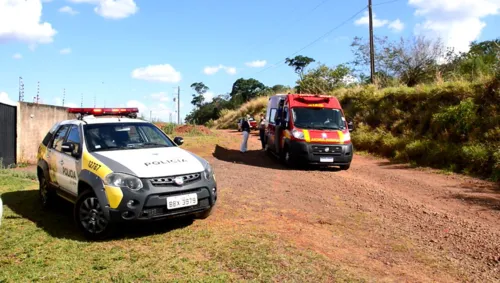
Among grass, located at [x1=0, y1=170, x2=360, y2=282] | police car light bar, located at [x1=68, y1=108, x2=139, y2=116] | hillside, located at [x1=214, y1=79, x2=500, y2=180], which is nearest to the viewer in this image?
grass, located at [x1=0, y1=170, x2=360, y2=282]

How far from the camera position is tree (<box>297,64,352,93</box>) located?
3572 cm

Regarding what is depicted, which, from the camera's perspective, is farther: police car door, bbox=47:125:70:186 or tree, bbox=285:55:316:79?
tree, bbox=285:55:316:79

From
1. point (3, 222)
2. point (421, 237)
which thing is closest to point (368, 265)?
point (421, 237)

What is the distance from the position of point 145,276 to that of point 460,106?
547 inches

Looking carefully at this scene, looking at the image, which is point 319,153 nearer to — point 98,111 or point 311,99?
point 311,99

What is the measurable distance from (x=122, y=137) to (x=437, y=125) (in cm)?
1248

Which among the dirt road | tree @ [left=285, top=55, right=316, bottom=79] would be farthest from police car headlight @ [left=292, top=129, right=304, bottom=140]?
tree @ [left=285, top=55, right=316, bottom=79]

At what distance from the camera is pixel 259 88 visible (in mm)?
77062

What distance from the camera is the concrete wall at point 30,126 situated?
15.6 m

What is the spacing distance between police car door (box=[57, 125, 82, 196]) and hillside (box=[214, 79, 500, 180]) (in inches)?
391

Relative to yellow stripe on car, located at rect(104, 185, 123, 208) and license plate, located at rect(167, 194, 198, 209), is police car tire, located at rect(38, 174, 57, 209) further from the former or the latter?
license plate, located at rect(167, 194, 198, 209)

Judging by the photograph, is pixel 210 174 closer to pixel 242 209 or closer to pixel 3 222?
pixel 242 209

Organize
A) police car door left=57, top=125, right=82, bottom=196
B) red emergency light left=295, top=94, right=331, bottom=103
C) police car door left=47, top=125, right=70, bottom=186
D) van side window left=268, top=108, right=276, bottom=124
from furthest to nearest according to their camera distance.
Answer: van side window left=268, top=108, right=276, bottom=124 → red emergency light left=295, top=94, right=331, bottom=103 → police car door left=47, top=125, right=70, bottom=186 → police car door left=57, top=125, right=82, bottom=196

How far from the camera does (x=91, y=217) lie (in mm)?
5562
